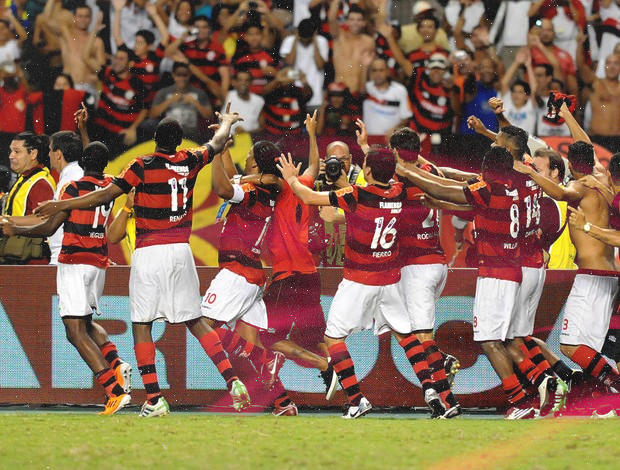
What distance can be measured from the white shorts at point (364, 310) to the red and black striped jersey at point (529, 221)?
104 centimetres

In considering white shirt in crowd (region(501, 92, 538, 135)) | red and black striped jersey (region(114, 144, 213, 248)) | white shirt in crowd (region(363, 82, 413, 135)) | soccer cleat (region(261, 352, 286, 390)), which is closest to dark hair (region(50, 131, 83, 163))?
red and black striped jersey (region(114, 144, 213, 248))

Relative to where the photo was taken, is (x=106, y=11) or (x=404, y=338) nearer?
(x=404, y=338)

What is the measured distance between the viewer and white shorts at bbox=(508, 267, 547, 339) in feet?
28.0

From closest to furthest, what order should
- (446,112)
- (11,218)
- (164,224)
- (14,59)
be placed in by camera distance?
(164,224) < (11,218) < (446,112) < (14,59)

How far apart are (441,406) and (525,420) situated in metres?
0.62

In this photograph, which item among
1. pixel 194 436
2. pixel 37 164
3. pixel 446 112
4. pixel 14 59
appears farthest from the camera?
pixel 14 59

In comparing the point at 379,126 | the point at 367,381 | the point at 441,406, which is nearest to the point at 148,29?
the point at 379,126

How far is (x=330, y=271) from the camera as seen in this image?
9.38 meters

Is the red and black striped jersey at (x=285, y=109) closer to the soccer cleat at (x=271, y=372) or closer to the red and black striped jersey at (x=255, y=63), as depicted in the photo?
the red and black striped jersey at (x=255, y=63)

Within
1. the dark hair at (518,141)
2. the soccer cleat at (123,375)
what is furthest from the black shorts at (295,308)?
the dark hair at (518,141)

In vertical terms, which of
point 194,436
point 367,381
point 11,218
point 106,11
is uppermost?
point 106,11

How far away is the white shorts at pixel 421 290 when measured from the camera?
28.3 feet

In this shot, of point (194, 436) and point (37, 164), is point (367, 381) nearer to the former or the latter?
point (194, 436)

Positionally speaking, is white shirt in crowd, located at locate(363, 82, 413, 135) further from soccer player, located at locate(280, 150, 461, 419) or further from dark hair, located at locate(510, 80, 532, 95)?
soccer player, located at locate(280, 150, 461, 419)
